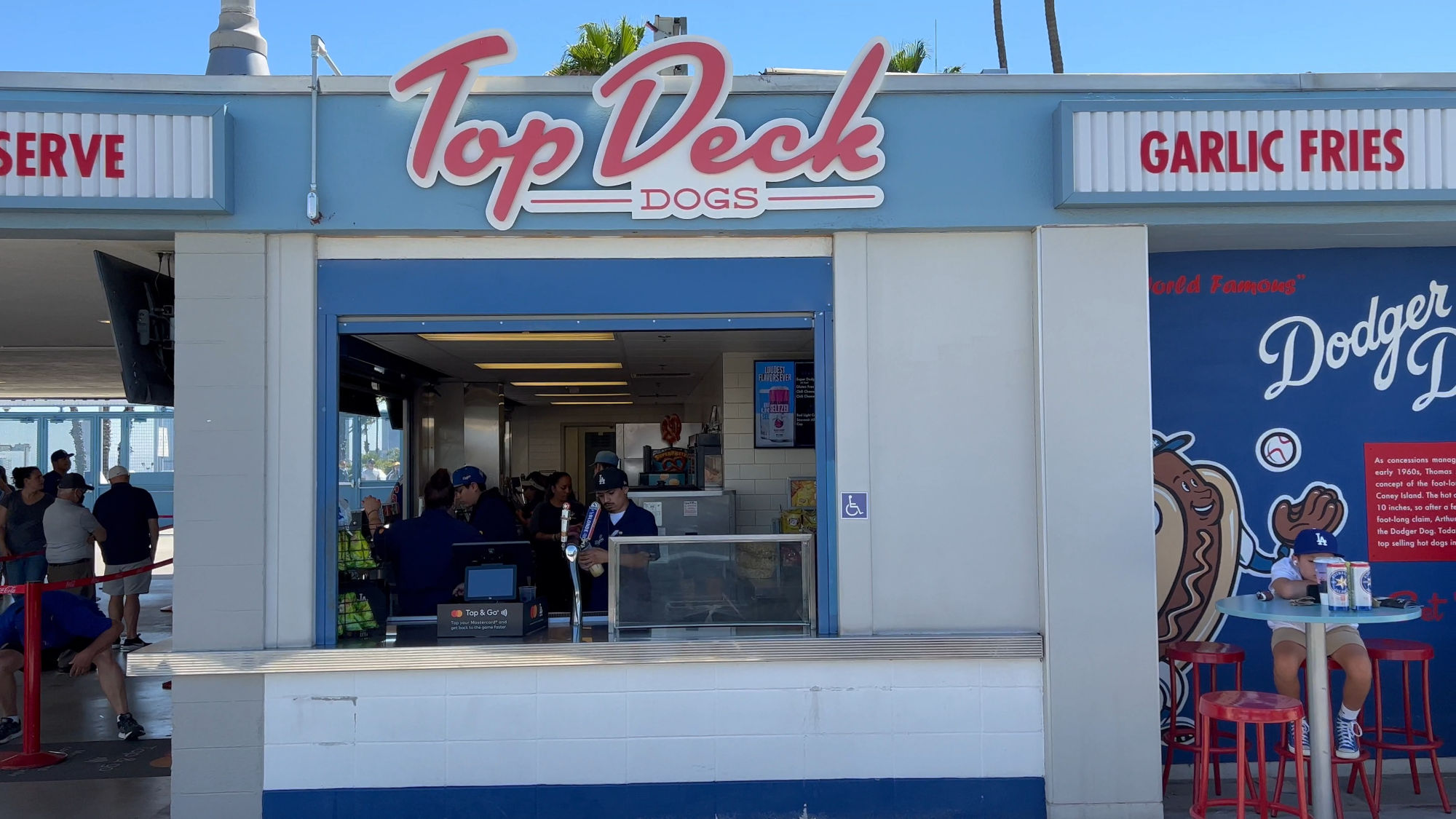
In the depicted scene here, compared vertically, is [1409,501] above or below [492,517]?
above

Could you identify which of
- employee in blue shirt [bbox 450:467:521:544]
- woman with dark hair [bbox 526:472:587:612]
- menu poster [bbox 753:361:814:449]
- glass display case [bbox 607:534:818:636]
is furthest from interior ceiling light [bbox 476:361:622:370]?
glass display case [bbox 607:534:818:636]

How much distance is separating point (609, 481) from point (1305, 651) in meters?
3.73

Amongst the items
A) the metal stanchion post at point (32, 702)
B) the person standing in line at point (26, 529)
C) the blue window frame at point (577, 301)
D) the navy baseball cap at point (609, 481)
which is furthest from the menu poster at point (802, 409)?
the person standing in line at point (26, 529)

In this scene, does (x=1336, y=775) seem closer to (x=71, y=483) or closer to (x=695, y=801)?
(x=695, y=801)

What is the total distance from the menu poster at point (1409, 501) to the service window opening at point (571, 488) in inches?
123

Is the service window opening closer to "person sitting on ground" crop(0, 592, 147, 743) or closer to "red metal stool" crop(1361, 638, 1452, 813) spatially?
"person sitting on ground" crop(0, 592, 147, 743)

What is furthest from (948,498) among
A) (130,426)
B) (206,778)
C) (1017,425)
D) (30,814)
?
(130,426)

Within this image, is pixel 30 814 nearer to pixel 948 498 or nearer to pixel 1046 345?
pixel 948 498

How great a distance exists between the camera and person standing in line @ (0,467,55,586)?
35.3 ft

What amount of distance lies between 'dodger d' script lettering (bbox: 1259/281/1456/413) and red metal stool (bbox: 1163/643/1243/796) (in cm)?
154

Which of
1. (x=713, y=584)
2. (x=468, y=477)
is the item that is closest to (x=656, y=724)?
(x=713, y=584)

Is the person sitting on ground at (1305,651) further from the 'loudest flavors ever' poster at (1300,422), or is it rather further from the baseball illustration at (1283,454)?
the baseball illustration at (1283,454)

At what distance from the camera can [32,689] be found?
6.74m

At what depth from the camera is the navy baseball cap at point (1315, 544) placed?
5.28 metres
